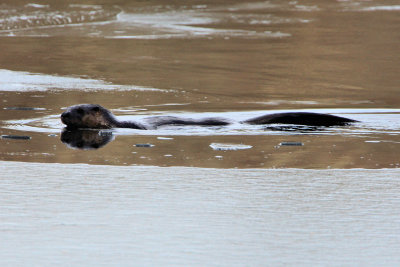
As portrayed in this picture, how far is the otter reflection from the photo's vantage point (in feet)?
26.3

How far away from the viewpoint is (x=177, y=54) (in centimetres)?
1633

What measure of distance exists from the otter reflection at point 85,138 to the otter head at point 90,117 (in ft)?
0.28

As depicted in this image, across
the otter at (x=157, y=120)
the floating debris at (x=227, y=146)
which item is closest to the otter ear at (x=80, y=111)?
the otter at (x=157, y=120)

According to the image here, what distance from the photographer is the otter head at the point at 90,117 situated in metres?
9.14

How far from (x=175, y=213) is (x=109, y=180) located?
1.05m

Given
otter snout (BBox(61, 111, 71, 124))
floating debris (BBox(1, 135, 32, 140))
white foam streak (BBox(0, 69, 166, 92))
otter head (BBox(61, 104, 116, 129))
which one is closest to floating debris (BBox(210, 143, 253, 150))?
otter head (BBox(61, 104, 116, 129))

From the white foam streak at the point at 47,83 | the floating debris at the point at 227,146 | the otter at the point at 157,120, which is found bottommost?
the floating debris at the point at 227,146

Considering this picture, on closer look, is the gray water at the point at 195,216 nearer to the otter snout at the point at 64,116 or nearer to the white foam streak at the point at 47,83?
the otter snout at the point at 64,116

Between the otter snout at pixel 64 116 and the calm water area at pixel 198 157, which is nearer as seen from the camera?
the calm water area at pixel 198 157

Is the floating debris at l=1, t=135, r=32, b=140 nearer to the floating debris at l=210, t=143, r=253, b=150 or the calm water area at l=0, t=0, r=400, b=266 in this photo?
the calm water area at l=0, t=0, r=400, b=266

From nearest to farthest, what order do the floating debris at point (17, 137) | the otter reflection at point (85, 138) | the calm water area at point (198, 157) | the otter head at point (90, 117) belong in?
1. the calm water area at point (198, 157)
2. the otter reflection at point (85, 138)
3. the floating debris at point (17, 137)
4. the otter head at point (90, 117)

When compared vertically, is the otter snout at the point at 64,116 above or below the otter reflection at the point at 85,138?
above

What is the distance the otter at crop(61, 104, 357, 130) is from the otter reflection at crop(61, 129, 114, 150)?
0.36 ft

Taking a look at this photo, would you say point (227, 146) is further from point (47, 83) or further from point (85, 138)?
point (47, 83)
